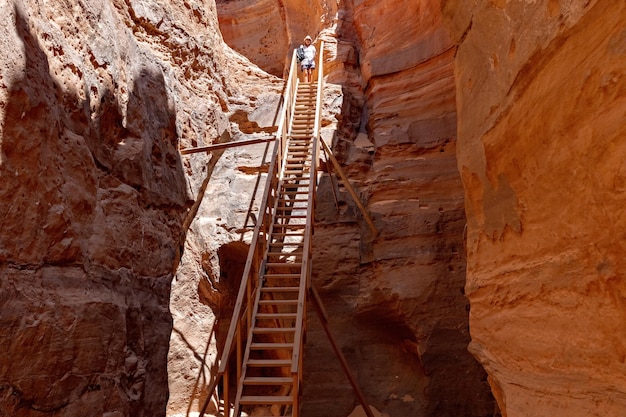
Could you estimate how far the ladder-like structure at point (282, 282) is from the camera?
5285 mm

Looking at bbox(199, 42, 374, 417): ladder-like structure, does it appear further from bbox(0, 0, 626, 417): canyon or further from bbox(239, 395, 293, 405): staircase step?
bbox(0, 0, 626, 417): canyon

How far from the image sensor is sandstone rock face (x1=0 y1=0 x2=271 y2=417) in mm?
3781

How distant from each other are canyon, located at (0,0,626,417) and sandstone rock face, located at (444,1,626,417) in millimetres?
14

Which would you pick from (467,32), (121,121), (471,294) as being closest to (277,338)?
(121,121)

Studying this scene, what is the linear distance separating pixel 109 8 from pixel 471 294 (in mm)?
5393

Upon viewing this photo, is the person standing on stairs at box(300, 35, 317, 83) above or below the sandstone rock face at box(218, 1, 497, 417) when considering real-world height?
above

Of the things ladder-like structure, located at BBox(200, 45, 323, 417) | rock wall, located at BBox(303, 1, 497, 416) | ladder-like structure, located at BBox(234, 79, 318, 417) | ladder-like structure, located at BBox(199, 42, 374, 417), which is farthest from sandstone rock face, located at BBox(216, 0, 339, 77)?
ladder-like structure, located at BBox(234, 79, 318, 417)

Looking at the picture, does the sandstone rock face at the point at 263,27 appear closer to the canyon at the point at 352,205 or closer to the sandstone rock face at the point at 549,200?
the canyon at the point at 352,205

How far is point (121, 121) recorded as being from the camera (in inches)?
223

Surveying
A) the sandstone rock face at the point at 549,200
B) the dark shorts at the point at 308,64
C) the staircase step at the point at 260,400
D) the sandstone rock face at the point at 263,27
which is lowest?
the staircase step at the point at 260,400

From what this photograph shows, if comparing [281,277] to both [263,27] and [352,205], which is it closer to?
[352,205]

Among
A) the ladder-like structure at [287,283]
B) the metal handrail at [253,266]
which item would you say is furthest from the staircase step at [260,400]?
the metal handrail at [253,266]

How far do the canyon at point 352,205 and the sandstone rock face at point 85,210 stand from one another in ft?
0.07

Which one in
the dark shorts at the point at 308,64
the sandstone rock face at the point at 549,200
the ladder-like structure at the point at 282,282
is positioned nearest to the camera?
the sandstone rock face at the point at 549,200
